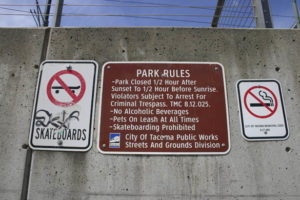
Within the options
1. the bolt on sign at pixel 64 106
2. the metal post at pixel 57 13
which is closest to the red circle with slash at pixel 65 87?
the bolt on sign at pixel 64 106

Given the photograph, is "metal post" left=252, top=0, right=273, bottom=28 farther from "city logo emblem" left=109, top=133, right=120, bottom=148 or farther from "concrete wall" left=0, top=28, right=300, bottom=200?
"city logo emblem" left=109, top=133, right=120, bottom=148

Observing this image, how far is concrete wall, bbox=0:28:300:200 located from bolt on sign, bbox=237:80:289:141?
0.17ft

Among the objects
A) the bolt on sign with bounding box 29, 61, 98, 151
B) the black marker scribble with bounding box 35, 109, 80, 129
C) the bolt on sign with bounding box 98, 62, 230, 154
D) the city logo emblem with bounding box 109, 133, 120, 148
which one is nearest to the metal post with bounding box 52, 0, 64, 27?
the bolt on sign with bounding box 29, 61, 98, 151

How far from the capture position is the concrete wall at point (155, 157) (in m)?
1.63

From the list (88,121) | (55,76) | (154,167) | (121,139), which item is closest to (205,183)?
(154,167)

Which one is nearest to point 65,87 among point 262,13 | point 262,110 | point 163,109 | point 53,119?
point 53,119

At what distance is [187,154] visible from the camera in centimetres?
168

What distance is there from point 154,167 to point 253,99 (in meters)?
0.95

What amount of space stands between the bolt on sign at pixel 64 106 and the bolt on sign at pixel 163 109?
0.11 metres

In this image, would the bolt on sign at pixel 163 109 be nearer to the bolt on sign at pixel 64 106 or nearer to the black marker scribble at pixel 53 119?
the bolt on sign at pixel 64 106

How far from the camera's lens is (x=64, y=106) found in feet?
5.90

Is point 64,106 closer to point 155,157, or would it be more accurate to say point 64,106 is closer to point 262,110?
point 155,157

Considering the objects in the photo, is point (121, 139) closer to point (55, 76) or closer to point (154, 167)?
point (154, 167)

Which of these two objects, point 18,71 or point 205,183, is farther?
point 18,71
